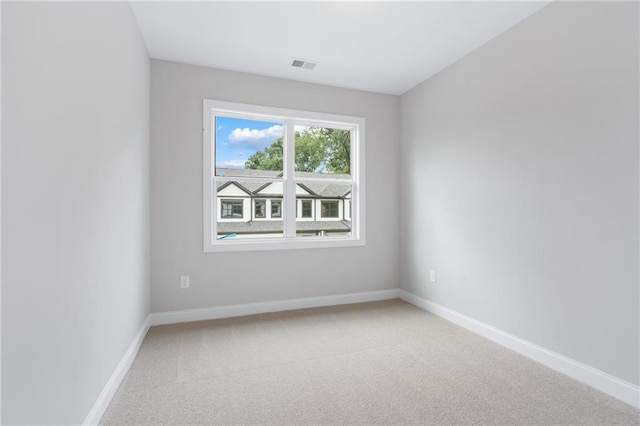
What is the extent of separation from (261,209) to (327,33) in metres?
1.88

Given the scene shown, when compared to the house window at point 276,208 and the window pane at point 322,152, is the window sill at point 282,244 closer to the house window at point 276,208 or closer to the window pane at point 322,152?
the house window at point 276,208

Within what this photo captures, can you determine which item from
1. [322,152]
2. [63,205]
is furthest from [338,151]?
[63,205]

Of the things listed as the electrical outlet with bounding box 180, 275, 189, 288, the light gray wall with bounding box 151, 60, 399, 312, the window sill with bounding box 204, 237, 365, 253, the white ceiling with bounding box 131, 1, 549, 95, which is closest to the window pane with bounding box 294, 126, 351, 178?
the light gray wall with bounding box 151, 60, 399, 312

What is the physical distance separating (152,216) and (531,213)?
10.9 feet

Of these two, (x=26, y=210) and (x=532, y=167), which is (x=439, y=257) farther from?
(x=26, y=210)

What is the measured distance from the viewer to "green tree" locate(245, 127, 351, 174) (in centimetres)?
362

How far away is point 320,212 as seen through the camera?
3.85 meters

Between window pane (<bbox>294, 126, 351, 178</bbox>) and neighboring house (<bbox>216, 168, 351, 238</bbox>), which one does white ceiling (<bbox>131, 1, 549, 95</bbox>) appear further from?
neighboring house (<bbox>216, 168, 351, 238</bbox>)

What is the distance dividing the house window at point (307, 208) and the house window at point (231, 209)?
73 centimetres

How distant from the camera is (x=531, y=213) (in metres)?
2.43

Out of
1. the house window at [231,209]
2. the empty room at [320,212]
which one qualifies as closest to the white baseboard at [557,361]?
the empty room at [320,212]

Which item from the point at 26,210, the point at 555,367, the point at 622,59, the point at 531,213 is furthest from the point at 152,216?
the point at 622,59

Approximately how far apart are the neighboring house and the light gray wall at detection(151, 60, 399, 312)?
0.83 feet

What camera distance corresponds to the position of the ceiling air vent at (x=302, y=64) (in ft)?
10.3
